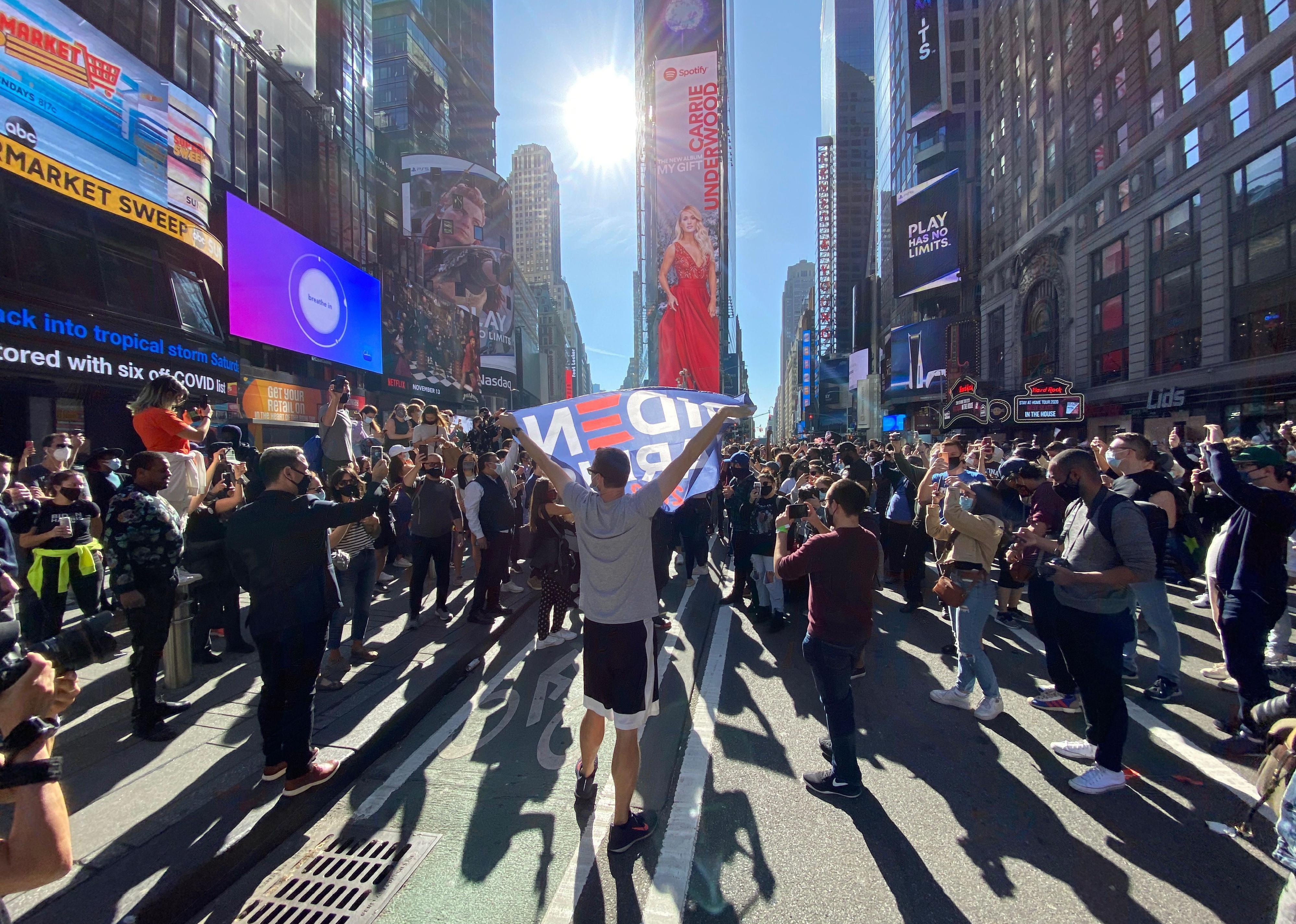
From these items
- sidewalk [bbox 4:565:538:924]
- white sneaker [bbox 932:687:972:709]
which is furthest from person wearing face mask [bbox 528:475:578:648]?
white sneaker [bbox 932:687:972:709]

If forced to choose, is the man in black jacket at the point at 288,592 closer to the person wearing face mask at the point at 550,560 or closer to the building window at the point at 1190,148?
the person wearing face mask at the point at 550,560

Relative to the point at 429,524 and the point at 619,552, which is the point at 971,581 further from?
the point at 429,524

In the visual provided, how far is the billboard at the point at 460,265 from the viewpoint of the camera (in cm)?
4688

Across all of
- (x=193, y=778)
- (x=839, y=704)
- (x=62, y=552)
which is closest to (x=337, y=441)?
(x=62, y=552)

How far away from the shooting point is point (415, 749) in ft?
14.2

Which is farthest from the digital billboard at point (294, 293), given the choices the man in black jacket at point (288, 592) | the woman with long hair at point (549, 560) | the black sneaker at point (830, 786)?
the black sneaker at point (830, 786)

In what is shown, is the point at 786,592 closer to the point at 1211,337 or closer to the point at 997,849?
the point at 997,849

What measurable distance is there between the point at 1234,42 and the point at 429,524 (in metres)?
36.2

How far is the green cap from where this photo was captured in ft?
14.4

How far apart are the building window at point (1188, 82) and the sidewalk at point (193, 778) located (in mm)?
38243

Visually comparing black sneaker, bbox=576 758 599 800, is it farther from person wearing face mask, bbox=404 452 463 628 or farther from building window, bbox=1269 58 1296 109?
building window, bbox=1269 58 1296 109

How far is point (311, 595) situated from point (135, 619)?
1.61 meters

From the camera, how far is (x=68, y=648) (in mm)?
1770

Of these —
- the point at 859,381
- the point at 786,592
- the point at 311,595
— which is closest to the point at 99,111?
the point at 311,595
